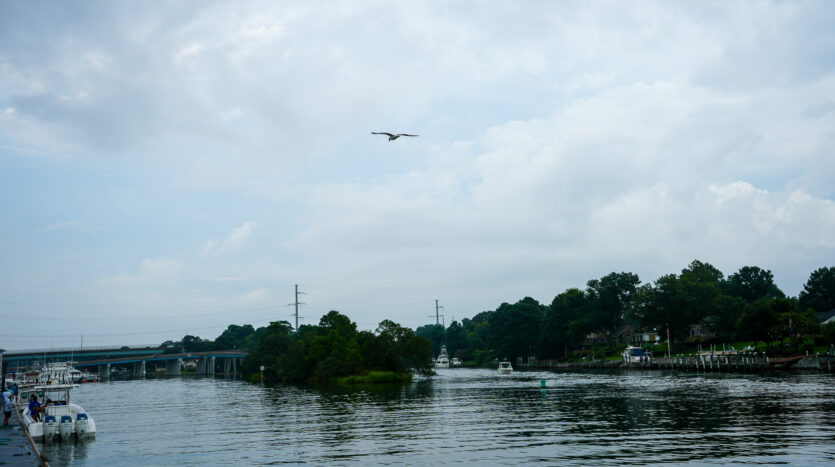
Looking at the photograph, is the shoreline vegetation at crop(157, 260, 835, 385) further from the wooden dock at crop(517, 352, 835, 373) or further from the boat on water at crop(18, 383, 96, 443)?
the boat on water at crop(18, 383, 96, 443)

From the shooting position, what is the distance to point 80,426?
42.4 meters

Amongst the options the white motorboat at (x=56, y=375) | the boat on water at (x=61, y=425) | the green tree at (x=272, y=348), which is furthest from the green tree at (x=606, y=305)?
the boat on water at (x=61, y=425)

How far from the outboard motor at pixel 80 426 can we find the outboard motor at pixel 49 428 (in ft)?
5.45

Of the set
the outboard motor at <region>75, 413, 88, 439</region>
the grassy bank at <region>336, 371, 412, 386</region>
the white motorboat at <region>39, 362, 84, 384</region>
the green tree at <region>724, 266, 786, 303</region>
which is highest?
the green tree at <region>724, 266, 786, 303</region>

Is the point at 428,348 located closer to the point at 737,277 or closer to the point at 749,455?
the point at 749,455

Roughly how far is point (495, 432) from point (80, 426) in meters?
29.9

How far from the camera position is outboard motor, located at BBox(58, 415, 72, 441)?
134ft

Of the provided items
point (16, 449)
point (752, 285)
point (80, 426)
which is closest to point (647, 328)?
point (752, 285)

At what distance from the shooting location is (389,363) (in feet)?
419

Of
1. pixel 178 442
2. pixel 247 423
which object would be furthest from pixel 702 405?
pixel 178 442

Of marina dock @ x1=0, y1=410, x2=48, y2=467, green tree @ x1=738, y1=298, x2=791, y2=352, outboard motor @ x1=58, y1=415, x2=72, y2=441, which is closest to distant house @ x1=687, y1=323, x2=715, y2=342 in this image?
green tree @ x1=738, y1=298, x2=791, y2=352

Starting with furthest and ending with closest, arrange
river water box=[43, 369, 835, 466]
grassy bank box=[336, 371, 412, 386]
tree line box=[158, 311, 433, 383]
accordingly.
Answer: tree line box=[158, 311, 433, 383]
grassy bank box=[336, 371, 412, 386]
river water box=[43, 369, 835, 466]

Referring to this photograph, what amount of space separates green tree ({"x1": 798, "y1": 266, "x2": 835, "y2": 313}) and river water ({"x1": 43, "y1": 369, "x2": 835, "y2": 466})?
13368 centimetres

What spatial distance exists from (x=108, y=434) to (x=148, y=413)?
67.1 ft
